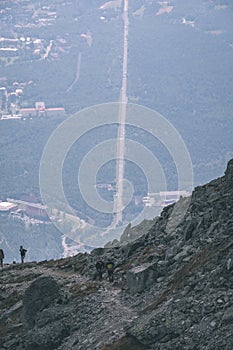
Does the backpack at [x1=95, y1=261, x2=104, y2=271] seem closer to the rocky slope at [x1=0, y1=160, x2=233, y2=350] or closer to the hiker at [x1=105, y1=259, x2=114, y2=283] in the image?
the rocky slope at [x1=0, y1=160, x2=233, y2=350]

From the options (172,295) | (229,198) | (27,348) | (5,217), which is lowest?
(5,217)

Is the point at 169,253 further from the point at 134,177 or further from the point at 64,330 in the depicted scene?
the point at 134,177

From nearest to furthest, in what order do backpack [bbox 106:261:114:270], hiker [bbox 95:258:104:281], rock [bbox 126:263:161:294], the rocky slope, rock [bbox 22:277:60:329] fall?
the rocky slope, rock [bbox 126:263:161:294], rock [bbox 22:277:60:329], backpack [bbox 106:261:114:270], hiker [bbox 95:258:104:281]

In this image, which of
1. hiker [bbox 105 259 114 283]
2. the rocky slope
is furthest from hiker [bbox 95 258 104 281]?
hiker [bbox 105 259 114 283]

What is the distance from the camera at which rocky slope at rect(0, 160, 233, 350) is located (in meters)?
26.9

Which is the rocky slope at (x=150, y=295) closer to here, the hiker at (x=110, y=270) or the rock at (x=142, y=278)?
the rock at (x=142, y=278)

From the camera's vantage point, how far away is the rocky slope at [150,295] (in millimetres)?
26875

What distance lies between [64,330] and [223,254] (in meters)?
5.60

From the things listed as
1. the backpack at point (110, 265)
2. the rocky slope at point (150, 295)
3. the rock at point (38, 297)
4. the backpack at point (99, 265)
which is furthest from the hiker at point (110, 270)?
the rock at point (38, 297)

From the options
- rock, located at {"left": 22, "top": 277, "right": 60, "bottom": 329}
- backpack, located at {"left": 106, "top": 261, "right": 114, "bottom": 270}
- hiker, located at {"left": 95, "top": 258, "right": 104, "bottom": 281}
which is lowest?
rock, located at {"left": 22, "top": 277, "right": 60, "bottom": 329}

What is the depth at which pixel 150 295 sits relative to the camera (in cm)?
3128

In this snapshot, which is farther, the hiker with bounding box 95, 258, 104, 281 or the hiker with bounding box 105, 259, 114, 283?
the hiker with bounding box 95, 258, 104, 281

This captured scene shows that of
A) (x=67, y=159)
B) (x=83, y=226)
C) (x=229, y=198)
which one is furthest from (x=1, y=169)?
(x=229, y=198)

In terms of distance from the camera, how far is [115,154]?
158 meters
